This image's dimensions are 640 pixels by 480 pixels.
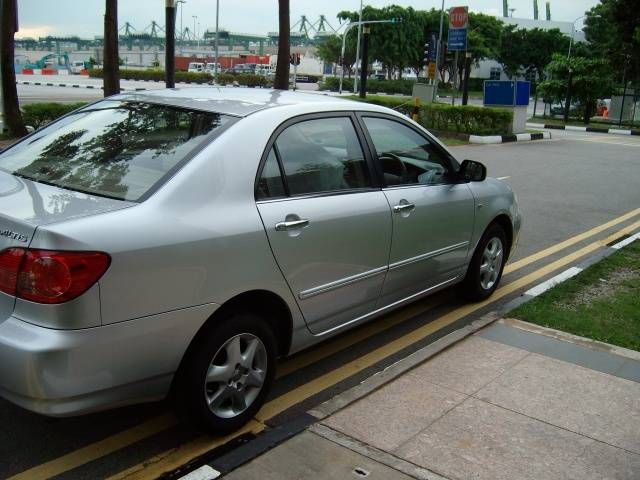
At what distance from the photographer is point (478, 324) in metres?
4.81

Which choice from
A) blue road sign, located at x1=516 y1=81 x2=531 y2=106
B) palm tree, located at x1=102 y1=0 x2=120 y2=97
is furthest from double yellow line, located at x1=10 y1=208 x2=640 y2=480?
blue road sign, located at x1=516 y1=81 x2=531 y2=106

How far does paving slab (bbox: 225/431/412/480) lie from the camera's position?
285cm

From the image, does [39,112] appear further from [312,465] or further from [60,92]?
[60,92]

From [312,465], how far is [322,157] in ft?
5.41

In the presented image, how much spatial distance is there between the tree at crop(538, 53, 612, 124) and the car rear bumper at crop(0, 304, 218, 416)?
3437cm

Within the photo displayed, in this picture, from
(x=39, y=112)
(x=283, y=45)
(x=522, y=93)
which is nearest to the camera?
(x=39, y=112)

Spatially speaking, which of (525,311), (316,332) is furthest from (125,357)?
(525,311)

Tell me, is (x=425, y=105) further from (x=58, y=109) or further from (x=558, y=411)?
(x=558, y=411)

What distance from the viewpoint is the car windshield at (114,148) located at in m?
3.04

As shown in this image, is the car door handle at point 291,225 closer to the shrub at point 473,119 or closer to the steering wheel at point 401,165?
the steering wheel at point 401,165

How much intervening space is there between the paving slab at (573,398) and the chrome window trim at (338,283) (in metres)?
0.90

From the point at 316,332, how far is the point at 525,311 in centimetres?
217

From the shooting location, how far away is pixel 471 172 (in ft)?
15.8

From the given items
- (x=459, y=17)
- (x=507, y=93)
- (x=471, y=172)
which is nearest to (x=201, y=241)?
(x=471, y=172)
